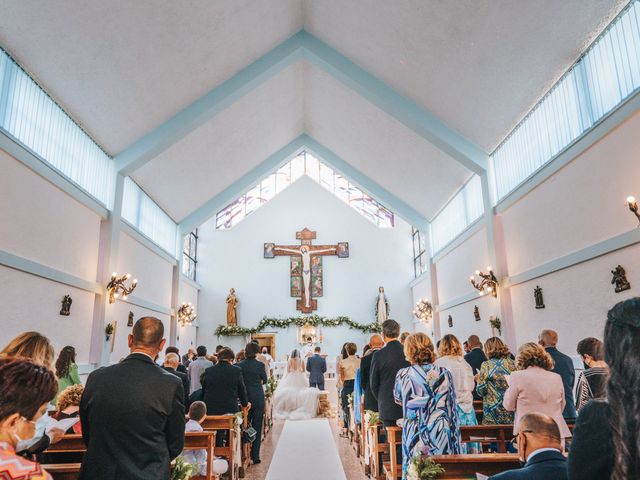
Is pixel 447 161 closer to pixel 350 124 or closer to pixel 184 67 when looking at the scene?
pixel 350 124

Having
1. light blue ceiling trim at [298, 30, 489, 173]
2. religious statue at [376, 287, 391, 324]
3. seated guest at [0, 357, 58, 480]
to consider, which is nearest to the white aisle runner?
seated guest at [0, 357, 58, 480]

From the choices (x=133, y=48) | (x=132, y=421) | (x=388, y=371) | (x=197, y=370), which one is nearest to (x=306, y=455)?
(x=197, y=370)

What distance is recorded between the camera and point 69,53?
6.73 meters

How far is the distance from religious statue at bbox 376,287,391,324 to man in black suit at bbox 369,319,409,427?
12605 millimetres

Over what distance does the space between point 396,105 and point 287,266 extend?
9.13 meters

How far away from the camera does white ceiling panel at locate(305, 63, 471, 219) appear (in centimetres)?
1131

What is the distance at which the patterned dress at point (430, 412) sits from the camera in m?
3.34

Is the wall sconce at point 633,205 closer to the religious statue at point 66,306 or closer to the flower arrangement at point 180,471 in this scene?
the flower arrangement at point 180,471

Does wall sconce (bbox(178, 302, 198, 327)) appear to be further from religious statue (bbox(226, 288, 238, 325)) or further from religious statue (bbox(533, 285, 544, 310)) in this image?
religious statue (bbox(533, 285, 544, 310))

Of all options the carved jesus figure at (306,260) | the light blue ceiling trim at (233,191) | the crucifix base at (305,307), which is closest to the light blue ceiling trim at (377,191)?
the light blue ceiling trim at (233,191)

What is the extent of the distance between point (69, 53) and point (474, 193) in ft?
27.1

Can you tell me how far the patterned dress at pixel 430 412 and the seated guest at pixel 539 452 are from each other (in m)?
1.28

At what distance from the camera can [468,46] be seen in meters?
7.70

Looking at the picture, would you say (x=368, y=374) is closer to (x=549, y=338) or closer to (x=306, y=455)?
(x=549, y=338)
